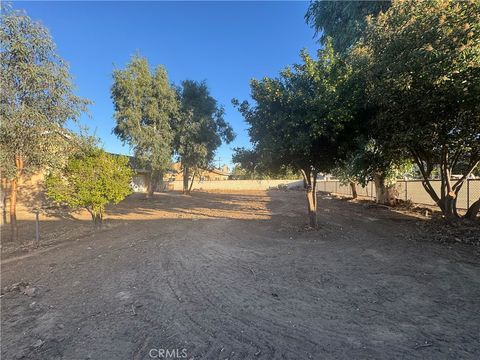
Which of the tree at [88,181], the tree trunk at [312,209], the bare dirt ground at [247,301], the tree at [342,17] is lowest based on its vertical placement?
the bare dirt ground at [247,301]

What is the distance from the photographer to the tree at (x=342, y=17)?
12422 mm

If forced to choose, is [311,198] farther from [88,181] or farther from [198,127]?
[198,127]

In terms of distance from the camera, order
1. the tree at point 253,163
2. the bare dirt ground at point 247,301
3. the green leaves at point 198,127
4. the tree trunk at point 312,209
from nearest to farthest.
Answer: the bare dirt ground at point 247,301 < the tree trunk at point 312,209 < the tree at point 253,163 < the green leaves at point 198,127

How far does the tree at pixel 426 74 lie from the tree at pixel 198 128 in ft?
49.7

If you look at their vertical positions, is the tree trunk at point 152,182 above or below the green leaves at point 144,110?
below

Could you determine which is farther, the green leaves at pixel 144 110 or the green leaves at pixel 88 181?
the green leaves at pixel 144 110

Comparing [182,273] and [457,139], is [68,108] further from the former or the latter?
[457,139]

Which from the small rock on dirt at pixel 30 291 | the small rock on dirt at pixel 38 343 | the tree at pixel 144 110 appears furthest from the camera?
the tree at pixel 144 110

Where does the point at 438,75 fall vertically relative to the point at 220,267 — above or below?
above

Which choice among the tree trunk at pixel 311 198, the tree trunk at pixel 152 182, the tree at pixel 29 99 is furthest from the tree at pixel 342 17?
the tree trunk at pixel 152 182

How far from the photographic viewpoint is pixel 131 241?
7.77 m

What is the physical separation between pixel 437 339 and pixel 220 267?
349 centimetres

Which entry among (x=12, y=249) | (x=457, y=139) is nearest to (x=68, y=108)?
(x=12, y=249)

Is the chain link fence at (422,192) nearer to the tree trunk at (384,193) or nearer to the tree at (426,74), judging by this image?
the tree trunk at (384,193)
